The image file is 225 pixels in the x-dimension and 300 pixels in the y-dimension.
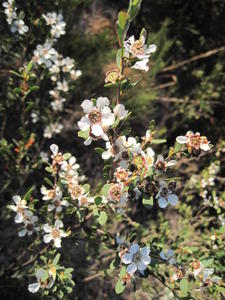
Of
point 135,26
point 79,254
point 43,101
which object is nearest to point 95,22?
point 135,26

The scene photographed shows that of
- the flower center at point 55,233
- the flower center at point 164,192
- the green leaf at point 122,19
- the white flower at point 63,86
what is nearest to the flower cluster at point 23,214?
the flower center at point 55,233

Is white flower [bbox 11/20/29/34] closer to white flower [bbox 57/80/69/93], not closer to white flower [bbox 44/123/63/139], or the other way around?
white flower [bbox 57/80/69/93]

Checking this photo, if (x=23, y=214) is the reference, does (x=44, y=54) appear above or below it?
above

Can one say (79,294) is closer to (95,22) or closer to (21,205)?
(21,205)

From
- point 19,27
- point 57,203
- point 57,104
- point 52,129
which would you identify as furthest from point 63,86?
point 57,203

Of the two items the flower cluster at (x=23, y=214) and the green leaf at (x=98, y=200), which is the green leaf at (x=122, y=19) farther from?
the flower cluster at (x=23, y=214)

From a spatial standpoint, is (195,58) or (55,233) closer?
(55,233)

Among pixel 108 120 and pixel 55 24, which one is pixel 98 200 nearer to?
pixel 108 120
